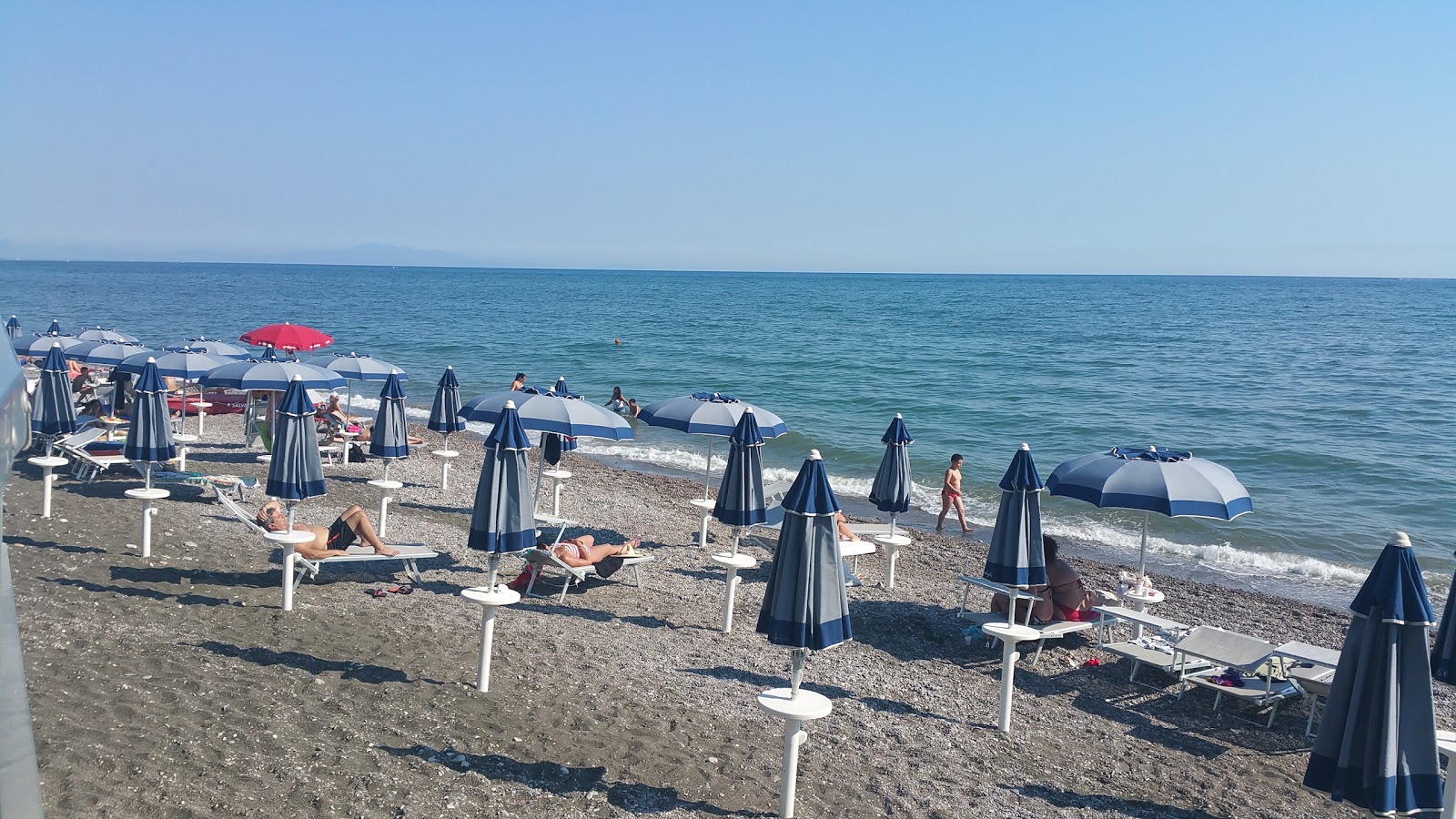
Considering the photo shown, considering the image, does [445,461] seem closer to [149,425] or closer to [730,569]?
[149,425]

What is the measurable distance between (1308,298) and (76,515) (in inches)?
4746

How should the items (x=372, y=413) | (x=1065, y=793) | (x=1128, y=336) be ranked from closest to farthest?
1. (x=1065, y=793)
2. (x=372, y=413)
3. (x=1128, y=336)

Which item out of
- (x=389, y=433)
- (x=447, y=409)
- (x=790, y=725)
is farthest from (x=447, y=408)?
(x=790, y=725)

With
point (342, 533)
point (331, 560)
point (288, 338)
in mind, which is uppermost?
point (288, 338)

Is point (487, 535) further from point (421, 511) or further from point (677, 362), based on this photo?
point (677, 362)

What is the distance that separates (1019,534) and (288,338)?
54.0 ft

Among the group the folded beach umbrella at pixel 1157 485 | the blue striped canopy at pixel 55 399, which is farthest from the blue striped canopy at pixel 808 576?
the blue striped canopy at pixel 55 399

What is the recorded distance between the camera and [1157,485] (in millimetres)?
10094

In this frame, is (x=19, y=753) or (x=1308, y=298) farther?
(x=1308, y=298)

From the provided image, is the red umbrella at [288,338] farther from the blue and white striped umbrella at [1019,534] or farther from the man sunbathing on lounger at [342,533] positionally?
the blue and white striped umbrella at [1019,534]

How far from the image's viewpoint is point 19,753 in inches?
33.3

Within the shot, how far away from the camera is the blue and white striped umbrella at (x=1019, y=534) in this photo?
29.5ft

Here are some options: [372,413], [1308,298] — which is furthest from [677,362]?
[1308,298]

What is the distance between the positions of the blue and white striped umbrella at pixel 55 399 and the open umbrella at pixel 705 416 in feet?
23.0
